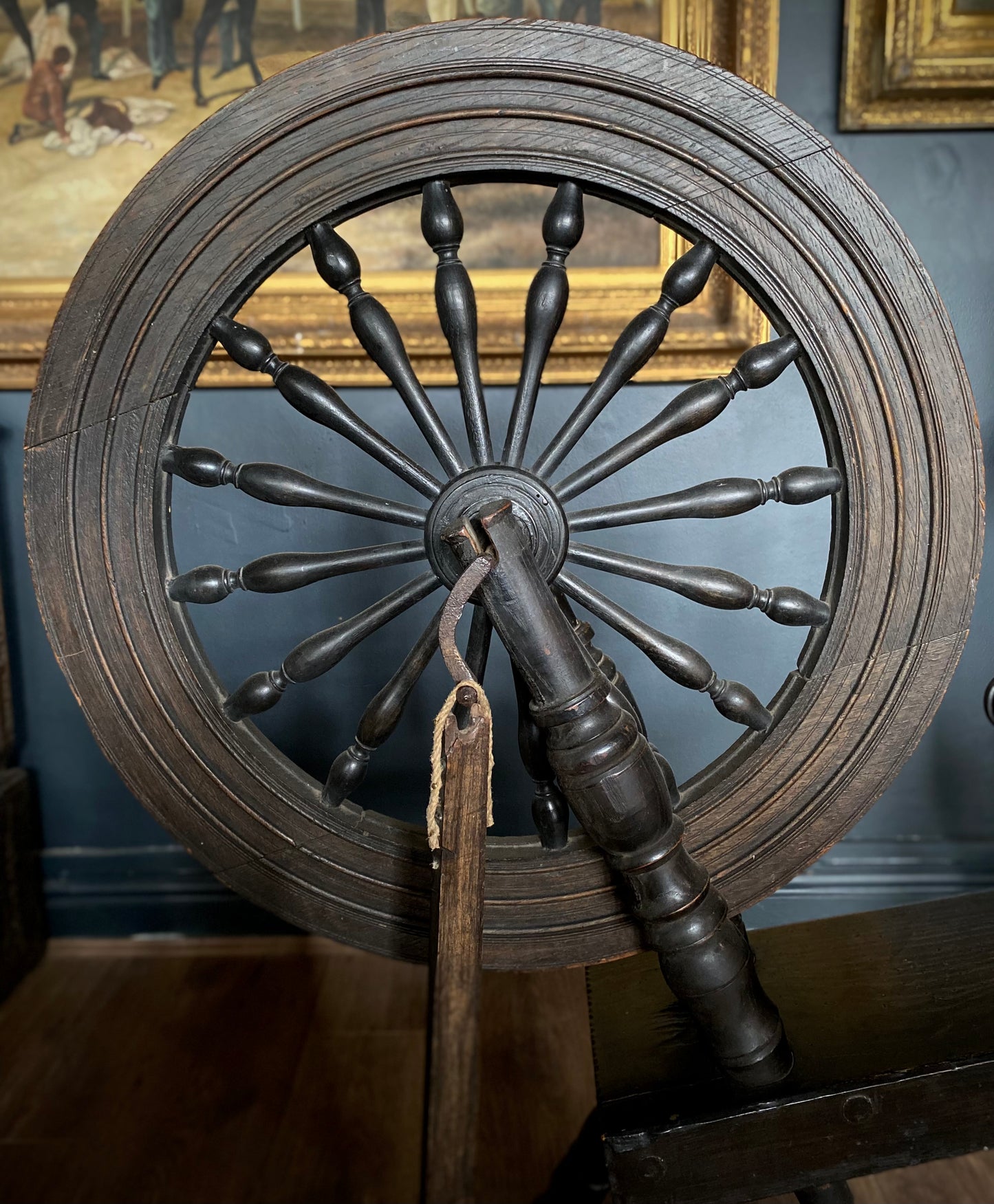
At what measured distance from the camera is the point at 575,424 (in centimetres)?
85

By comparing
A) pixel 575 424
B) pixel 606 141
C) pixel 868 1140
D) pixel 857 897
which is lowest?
pixel 857 897

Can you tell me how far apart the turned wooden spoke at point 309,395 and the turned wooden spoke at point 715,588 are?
17 cm

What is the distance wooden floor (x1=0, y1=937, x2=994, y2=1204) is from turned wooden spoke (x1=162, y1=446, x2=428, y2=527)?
0.96 m

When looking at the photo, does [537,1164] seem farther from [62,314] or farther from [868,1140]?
[62,314]

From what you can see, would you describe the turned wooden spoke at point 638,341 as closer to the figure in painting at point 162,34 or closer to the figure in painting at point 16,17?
the figure in painting at point 162,34

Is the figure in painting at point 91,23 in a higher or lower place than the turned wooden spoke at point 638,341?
higher

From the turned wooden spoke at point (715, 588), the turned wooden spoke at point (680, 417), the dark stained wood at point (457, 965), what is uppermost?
the turned wooden spoke at point (680, 417)

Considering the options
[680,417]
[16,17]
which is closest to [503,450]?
[680,417]

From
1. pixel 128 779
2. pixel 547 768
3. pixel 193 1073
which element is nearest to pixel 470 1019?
pixel 547 768

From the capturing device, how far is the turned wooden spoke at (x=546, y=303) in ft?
2.72

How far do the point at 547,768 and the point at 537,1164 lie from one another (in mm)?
717

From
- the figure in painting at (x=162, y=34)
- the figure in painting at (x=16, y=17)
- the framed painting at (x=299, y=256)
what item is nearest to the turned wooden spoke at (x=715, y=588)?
the framed painting at (x=299, y=256)

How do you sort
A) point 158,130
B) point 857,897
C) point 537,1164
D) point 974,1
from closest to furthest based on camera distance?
point 537,1164 < point 974,1 < point 158,130 < point 857,897

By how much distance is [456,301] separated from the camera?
83cm
